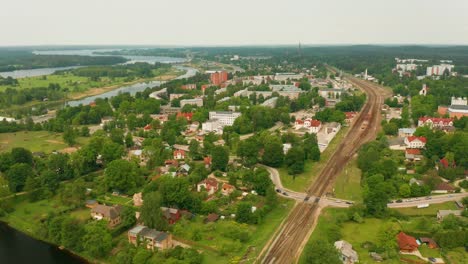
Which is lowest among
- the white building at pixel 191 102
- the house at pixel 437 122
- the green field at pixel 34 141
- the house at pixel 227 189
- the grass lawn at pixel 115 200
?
the grass lawn at pixel 115 200

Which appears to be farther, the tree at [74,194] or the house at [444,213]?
the tree at [74,194]

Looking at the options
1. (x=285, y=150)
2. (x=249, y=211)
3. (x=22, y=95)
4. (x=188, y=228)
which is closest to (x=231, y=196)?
(x=249, y=211)

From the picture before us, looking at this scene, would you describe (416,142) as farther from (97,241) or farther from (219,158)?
(97,241)

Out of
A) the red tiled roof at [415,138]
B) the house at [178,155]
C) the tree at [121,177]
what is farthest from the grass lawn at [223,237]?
the red tiled roof at [415,138]

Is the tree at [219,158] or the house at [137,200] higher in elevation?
the tree at [219,158]

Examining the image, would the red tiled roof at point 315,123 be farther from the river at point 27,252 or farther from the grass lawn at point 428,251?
the river at point 27,252

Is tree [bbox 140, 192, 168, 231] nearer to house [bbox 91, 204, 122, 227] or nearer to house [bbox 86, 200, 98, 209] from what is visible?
house [bbox 91, 204, 122, 227]
